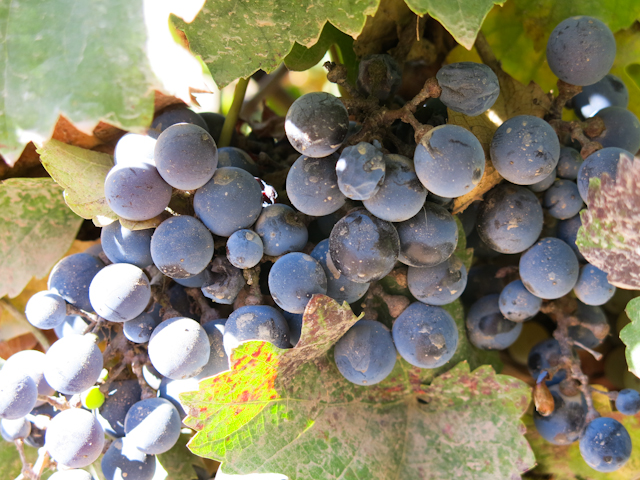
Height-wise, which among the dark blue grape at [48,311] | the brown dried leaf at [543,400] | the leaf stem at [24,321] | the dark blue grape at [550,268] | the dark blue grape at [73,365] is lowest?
the brown dried leaf at [543,400]

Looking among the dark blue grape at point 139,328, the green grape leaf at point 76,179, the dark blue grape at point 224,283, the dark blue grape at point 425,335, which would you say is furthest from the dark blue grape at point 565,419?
the green grape leaf at point 76,179

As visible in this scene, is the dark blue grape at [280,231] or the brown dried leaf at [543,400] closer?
the dark blue grape at [280,231]

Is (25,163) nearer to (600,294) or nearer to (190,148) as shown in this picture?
(190,148)

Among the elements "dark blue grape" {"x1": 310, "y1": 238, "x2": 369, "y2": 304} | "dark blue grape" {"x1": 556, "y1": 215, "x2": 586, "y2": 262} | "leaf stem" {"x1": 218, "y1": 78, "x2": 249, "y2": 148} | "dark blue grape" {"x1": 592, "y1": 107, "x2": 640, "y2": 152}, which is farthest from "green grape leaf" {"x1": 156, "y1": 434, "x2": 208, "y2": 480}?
"dark blue grape" {"x1": 592, "y1": 107, "x2": 640, "y2": 152}

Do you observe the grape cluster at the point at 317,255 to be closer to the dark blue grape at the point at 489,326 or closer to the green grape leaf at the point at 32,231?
the dark blue grape at the point at 489,326

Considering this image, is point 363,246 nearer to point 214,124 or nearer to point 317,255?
point 317,255

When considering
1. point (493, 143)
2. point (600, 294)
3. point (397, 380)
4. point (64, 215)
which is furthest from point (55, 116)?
point (600, 294)
